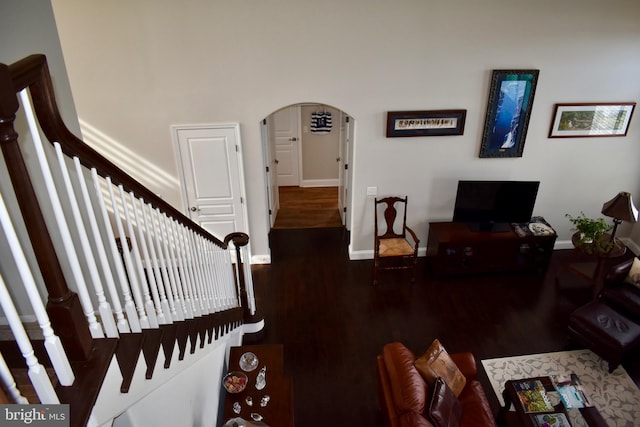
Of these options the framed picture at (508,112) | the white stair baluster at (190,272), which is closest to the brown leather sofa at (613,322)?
the framed picture at (508,112)

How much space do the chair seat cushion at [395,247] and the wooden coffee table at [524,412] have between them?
7.10 ft

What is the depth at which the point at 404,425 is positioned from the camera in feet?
8.20

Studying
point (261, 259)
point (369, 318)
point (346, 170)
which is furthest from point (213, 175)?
point (369, 318)

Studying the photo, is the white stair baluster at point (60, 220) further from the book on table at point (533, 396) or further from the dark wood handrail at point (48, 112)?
the book on table at point (533, 396)

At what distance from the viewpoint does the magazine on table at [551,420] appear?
285 centimetres

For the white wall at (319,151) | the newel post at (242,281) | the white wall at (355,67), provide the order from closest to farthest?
the newel post at (242,281) < the white wall at (355,67) < the white wall at (319,151)

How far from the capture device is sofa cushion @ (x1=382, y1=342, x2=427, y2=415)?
260 centimetres

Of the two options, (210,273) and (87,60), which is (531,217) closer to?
(210,273)

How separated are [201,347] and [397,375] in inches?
57.6

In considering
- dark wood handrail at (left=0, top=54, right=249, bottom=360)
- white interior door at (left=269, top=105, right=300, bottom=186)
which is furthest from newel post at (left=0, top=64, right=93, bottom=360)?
white interior door at (left=269, top=105, right=300, bottom=186)

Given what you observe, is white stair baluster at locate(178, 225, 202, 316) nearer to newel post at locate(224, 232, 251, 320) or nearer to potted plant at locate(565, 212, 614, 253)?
newel post at locate(224, 232, 251, 320)

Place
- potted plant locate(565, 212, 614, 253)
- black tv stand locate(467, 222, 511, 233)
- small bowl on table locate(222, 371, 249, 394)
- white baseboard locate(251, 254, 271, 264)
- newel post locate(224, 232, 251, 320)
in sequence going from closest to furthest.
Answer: small bowl on table locate(222, 371, 249, 394), newel post locate(224, 232, 251, 320), potted plant locate(565, 212, 614, 253), black tv stand locate(467, 222, 511, 233), white baseboard locate(251, 254, 271, 264)

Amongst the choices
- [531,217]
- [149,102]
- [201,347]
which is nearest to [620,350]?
[531,217]

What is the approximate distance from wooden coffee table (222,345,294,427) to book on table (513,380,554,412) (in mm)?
1918
